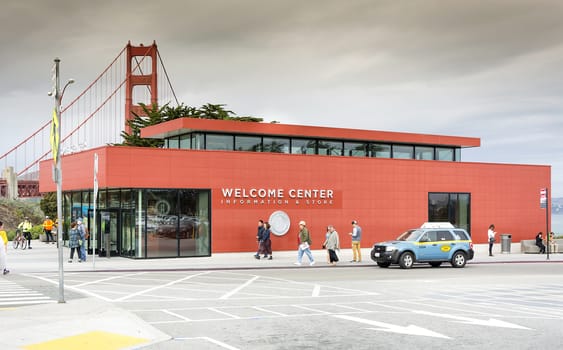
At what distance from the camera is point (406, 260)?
95.7 feet

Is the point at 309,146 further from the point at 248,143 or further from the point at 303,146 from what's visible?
the point at 248,143

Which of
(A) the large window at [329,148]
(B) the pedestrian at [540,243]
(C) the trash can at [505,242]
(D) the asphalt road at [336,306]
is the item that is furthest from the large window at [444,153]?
(D) the asphalt road at [336,306]

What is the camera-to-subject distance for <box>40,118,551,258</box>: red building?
109 ft

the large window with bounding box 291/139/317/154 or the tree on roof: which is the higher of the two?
the tree on roof

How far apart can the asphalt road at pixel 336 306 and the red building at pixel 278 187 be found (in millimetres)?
7157

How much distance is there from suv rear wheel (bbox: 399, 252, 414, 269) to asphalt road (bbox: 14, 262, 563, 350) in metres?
1.76

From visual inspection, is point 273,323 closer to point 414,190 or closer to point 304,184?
point 304,184

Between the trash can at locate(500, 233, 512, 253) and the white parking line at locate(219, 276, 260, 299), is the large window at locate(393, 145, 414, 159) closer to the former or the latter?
the trash can at locate(500, 233, 512, 253)

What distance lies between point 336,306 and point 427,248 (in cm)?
1448

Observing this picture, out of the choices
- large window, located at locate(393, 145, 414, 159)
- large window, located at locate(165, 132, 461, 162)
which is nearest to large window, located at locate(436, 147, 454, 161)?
large window, located at locate(165, 132, 461, 162)

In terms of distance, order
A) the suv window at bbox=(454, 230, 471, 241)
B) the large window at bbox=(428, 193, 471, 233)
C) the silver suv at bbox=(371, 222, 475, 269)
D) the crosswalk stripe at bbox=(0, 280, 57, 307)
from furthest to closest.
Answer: the large window at bbox=(428, 193, 471, 233) < the suv window at bbox=(454, 230, 471, 241) < the silver suv at bbox=(371, 222, 475, 269) < the crosswalk stripe at bbox=(0, 280, 57, 307)

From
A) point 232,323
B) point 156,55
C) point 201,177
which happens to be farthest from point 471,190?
point 156,55

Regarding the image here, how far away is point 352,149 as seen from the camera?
135 feet

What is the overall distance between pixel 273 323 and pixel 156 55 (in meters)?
85.6
